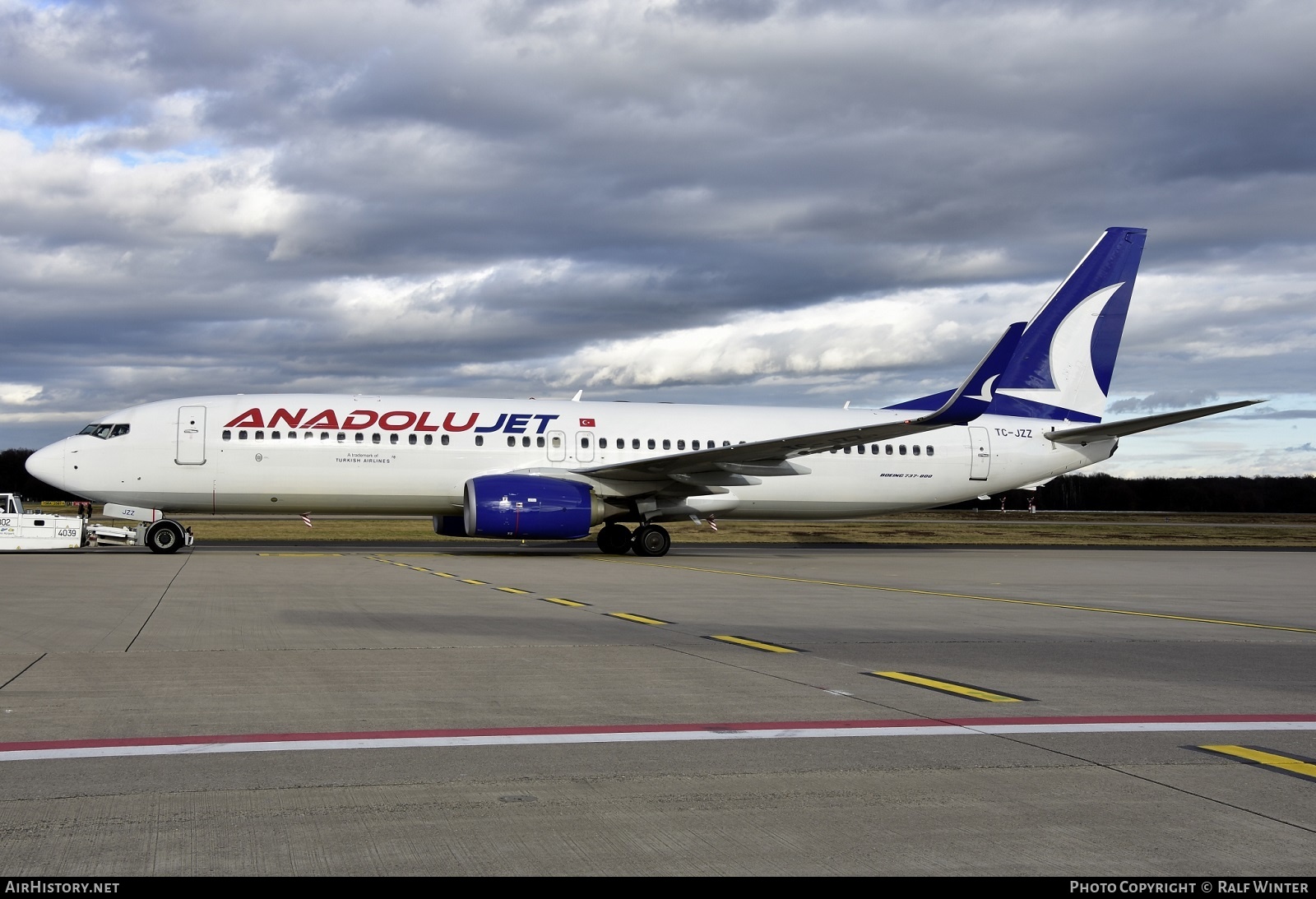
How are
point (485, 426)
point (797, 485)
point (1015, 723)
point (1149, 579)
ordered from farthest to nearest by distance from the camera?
point (797, 485) → point (485, 426) → point (1149, 579) → point (1015, 723)

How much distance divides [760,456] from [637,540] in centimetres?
370

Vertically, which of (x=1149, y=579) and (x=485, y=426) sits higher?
(x=485, y=426)

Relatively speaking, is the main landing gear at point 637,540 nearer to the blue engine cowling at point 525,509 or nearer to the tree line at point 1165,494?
the blue engine cowling at point 525,509

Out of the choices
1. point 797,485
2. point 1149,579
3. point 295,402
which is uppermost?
point 295,402

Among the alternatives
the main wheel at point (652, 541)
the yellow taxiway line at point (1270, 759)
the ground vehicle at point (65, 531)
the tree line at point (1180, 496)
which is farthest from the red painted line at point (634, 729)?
the tree line at point (1180, 496)

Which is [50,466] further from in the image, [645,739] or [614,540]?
[645,739]

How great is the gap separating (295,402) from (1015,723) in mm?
21399

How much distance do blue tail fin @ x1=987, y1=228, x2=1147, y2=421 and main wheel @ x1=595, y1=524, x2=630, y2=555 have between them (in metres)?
10.7

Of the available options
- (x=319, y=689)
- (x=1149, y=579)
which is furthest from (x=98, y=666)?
(x=1149, y=579)

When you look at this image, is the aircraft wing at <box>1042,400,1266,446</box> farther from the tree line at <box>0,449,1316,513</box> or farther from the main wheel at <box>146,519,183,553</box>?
the tree line at <box>0,449,1316,513</box>

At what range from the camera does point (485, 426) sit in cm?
2550

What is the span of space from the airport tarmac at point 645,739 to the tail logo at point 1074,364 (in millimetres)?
17430

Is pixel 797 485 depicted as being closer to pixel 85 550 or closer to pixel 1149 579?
pixel 1149 579

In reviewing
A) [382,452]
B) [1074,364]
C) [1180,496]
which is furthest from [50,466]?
[1180,496]
